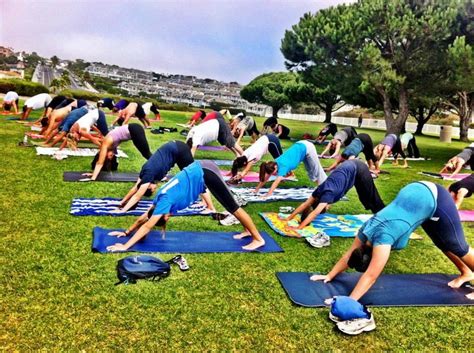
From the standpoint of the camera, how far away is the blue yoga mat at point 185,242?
4.88 metres

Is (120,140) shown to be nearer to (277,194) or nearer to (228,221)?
(228,221)

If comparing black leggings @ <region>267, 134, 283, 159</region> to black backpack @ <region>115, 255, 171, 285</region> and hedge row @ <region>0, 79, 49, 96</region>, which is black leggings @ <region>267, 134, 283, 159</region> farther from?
hedge row @ <region>0, 79, 49, 96</region>

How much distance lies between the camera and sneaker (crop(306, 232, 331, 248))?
5527 mm

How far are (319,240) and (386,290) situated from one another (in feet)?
4.58

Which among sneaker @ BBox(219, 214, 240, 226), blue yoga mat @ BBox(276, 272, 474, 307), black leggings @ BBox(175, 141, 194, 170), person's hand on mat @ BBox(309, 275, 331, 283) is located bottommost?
blue yoga mat @ BBox(276, 272, 474, 307)

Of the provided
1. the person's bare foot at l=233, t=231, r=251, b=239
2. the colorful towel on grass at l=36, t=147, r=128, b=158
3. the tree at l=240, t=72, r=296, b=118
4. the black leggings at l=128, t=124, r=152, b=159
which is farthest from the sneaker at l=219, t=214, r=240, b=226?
the tree at l=240, t=72, r=296, b=118

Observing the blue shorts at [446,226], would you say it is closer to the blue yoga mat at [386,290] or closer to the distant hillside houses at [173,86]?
the blue yoga mat at [386,290]

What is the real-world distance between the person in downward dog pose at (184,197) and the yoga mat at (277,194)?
270cm

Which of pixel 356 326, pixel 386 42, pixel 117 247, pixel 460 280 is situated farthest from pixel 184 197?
pixel 386 42

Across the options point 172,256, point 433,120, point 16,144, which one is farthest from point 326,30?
point 433,120

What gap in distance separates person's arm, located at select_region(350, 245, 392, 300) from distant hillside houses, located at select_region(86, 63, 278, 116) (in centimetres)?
9141

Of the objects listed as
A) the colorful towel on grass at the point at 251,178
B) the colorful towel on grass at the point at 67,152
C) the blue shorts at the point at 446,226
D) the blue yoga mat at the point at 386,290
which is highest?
the blue shorts at the point at 446,226

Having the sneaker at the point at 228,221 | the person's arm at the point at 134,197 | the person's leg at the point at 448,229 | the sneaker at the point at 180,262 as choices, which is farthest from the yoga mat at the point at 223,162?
the person's leg at the point at 448,229

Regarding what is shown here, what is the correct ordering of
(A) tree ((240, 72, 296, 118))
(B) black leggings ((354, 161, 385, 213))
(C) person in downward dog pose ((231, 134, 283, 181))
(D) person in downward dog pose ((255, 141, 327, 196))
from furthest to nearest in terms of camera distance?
1. (A) tree ((240, 72, 296, 118))
2. (C) person in downward dog pose ((231, 134, 283, 181))
3. (D) person in downward dog pose ((255, 141, 327, 196))
4. (B) black leggings ((354, 161, 385, 213))
